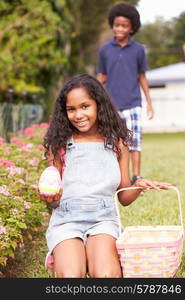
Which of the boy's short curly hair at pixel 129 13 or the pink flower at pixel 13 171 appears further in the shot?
the boy's short curly hair at pixel 129 13

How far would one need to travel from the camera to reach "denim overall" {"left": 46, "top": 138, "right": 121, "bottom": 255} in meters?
3.61

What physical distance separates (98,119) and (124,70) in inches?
127

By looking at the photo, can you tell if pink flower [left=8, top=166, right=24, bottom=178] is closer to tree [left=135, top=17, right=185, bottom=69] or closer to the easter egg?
the easter egg

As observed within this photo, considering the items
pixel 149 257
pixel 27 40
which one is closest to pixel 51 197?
pixel 149 257

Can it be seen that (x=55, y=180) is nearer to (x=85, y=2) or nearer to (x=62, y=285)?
(x=62, y=285)

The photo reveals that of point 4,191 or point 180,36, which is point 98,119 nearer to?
point 4,191

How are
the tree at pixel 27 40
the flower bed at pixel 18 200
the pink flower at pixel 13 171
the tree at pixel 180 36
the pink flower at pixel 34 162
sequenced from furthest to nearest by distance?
the tree at pixel 180 36 → the tree at pixel 27 40 → the pink flower at pixel 34 162 → the pink flower at pixel 13 171 → the flower bed at pixel 18 200

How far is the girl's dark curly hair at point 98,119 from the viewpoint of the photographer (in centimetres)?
393

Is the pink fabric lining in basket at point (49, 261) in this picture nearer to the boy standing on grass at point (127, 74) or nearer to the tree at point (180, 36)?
the boy standing on grass at point (127, 74)

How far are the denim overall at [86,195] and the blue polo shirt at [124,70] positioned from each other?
10.6 feet

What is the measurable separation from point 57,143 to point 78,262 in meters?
0.79

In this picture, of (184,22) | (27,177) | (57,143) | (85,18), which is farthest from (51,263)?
(184,22)

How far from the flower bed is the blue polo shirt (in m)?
1.10

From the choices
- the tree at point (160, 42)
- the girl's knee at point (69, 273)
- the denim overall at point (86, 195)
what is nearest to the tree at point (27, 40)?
the denim overall at point (86, 195)
